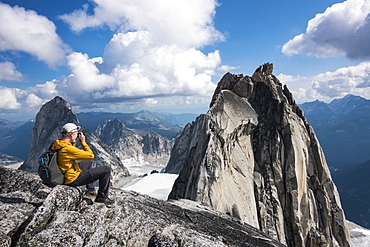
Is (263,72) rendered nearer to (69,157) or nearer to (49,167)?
(69,157)

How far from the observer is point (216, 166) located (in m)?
23.7

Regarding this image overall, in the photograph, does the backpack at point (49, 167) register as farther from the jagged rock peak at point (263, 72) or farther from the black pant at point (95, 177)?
the jagged rock peak at point (263, 72)

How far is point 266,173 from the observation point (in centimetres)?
2848

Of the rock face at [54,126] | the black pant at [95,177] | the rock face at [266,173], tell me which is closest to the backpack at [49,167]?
the black pant at [95,177]

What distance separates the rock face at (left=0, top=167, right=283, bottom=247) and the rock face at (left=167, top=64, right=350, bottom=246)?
40.5 ft

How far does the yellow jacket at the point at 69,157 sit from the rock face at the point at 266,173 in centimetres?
1533

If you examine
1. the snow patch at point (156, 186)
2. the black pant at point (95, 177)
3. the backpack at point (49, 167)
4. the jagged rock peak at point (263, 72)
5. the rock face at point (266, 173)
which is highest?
the jagged rock peak at point (263, 72)

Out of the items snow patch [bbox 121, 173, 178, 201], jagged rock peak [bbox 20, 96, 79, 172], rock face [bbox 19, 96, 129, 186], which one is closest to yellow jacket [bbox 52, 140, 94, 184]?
snow patch [bbox 121, 173, 178, 201]

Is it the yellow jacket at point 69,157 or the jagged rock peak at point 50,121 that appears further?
the jagged rock peak at point 50,121

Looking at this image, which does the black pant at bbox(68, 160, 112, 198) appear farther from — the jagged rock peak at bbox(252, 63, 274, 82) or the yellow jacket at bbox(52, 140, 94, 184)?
the jagged rock peak at bbox(252, 63, 274, 82)

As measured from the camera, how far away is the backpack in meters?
7.64

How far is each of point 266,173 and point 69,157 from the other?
86.4 ft

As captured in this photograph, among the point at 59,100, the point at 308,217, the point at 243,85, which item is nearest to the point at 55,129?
the point at 59,100

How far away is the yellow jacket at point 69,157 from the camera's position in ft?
25.3
